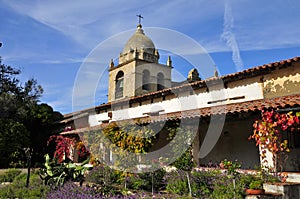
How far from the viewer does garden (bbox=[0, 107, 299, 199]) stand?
7.41 metres

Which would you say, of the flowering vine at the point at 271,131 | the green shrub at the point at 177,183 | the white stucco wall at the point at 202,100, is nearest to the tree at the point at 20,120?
the white stucco wall at the point at 202,100

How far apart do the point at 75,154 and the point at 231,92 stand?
10.2 metres

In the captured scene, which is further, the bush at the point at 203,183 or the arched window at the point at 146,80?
the arched window at the point at 146,80

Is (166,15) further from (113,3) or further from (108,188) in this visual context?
(108,188)

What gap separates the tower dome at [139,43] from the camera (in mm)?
29219

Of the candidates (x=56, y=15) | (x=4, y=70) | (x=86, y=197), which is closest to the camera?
(x=86, y=197)

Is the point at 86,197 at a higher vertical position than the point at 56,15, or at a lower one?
lower

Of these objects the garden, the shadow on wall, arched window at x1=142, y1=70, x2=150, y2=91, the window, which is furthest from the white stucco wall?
arched window at x1=142, y1=70, x2=150, y2=91

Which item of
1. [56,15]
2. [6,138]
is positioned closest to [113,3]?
[56,15]

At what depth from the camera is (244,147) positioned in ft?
40.3

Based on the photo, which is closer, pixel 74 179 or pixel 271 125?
pixel 271 125

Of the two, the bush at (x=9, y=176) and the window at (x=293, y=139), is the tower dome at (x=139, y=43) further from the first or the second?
the window at (x=293, y=139)

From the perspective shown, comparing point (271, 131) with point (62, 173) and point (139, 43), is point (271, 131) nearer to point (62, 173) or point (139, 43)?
point (62, 173)

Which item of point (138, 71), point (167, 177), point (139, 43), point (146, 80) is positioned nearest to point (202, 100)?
point (167, 177)
